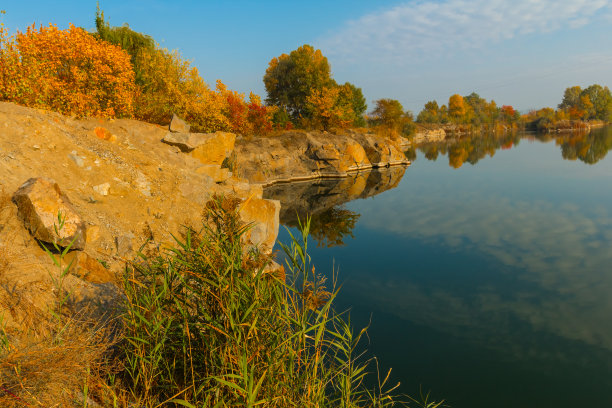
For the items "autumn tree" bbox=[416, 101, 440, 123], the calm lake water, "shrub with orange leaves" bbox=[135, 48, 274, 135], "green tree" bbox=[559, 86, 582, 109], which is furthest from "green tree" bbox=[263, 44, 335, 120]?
"green tree" bbox=[559, 86, 582, 109]

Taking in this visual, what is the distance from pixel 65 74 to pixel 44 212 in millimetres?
12180

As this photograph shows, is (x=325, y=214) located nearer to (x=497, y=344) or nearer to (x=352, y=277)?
(x=352, y=277)

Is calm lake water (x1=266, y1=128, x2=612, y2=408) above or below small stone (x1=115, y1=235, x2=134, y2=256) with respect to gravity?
below

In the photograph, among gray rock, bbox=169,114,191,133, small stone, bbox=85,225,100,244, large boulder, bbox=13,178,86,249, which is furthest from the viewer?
gray rock, bbox=169,114,191,133

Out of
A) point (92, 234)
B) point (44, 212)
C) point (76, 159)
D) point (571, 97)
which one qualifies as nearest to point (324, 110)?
point (76, 159)

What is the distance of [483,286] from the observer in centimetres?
1083

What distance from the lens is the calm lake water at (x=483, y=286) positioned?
Answer: 696 centimetres

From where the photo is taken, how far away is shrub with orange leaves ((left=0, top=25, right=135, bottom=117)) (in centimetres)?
1271

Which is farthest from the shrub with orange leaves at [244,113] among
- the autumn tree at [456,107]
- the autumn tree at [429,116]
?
the autumn tree at [456,107]

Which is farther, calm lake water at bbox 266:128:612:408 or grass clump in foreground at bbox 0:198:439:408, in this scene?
calm lake water at bbox 266:128:612:408

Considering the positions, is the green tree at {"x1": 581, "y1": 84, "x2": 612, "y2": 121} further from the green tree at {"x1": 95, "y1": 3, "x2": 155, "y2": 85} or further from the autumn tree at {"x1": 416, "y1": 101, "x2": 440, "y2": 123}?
the green tree at {"x1": 95, "y1": 3, "x2": 155, "y2": 85}

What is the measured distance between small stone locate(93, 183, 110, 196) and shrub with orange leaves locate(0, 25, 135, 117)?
6.12 metres

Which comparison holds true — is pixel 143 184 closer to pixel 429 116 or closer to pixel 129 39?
pixel 129 39

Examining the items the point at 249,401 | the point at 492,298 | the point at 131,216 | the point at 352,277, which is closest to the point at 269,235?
the point at 352,277
